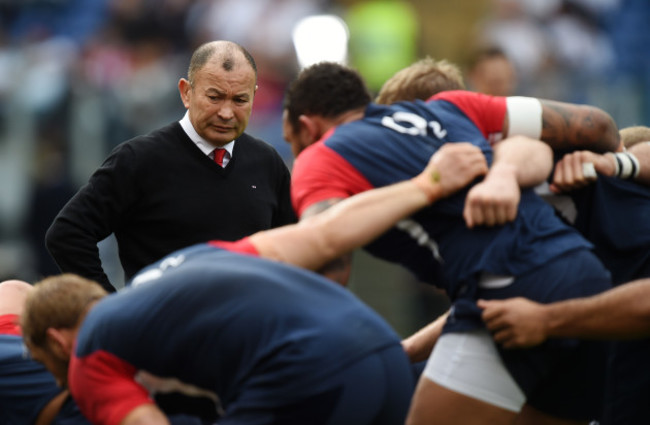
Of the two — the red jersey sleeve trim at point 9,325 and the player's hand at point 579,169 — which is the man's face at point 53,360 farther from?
the player's hand at point 579,169

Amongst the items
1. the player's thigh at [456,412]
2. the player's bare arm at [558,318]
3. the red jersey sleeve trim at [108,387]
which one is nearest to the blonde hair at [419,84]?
the player's bare arm at [558,318]

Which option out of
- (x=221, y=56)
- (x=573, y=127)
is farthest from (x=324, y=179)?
(x=221, y=56)

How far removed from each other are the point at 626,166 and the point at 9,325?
2732mm

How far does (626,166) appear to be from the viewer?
4352mm

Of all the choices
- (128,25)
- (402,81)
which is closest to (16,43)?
(128,25)

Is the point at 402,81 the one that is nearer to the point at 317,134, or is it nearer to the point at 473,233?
the point at 317,134

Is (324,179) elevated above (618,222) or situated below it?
above

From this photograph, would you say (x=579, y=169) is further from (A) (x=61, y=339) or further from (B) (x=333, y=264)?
(A) (x=61, y=339)

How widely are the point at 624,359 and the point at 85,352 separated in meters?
2.46

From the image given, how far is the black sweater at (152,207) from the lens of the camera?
527 cm

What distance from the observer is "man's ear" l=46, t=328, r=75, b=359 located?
3.75 m

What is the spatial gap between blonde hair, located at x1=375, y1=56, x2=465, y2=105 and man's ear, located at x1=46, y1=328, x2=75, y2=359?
184 centimetres

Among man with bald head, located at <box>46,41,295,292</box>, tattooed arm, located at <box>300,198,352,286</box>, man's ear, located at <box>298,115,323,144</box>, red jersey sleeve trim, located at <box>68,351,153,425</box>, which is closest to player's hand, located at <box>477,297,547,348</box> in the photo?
tattooed arm, located at <box>300,198,352,286</box>

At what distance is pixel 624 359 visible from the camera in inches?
186
